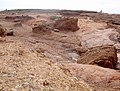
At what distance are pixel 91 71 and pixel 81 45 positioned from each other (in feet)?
37.7

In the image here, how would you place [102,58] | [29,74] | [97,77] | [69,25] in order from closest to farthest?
[29,74], [97,77], [102,58], [69,25]

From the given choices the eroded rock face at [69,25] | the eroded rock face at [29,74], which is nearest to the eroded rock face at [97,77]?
the eroded rock face at [29,74]

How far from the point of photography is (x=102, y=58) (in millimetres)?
15000

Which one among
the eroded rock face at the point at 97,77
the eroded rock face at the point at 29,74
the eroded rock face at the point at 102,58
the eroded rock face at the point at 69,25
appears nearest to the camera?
the eroded rock face at the point at 29,74

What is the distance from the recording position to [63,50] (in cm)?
2106

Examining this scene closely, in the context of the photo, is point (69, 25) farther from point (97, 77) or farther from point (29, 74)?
point (29, 74)

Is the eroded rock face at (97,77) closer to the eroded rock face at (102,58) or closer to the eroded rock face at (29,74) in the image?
the eroded rock face at (29,74)

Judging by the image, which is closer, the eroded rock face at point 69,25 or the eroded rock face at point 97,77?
the eroded rock face at point 97,77

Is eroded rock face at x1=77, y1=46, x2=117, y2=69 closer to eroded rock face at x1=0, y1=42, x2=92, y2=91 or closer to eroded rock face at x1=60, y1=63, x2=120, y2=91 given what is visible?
eroded rock face at x1=60, y1=63, x2=120, y2=91

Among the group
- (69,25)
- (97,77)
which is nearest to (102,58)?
(97,77)

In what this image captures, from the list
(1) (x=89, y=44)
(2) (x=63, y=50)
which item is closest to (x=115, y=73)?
(2) (x=63, y=50)

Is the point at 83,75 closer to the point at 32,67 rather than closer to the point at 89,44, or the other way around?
the point at 32,67

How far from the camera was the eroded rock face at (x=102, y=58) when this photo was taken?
14.8 meters

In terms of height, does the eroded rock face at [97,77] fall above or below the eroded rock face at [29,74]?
below
